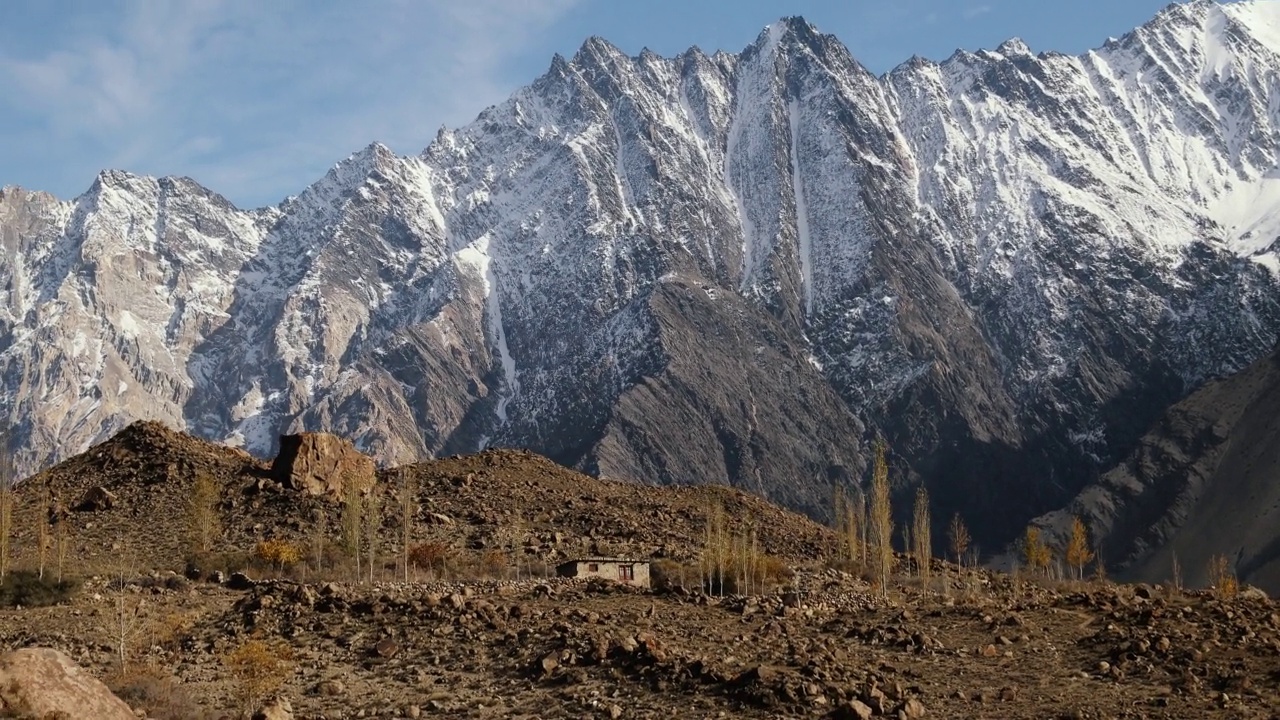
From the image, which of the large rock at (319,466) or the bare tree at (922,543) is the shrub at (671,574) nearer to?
the bare tree at (922,543)

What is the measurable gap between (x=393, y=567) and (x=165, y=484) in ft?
47.4

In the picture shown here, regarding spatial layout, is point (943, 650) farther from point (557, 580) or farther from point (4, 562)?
point (4, 562)

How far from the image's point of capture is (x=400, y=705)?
97.7ft

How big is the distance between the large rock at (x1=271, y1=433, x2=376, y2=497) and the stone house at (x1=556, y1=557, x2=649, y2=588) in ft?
47.8

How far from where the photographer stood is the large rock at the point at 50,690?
80.1 feet

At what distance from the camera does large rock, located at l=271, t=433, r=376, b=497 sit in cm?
6225

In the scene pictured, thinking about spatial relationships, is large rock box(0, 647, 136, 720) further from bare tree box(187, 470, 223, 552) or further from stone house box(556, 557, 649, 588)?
bare tree box(187, 470, 223, 552)

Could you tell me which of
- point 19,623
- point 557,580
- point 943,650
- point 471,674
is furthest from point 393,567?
point 943,650

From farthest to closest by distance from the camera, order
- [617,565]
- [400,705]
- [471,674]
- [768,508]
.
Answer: [768,508]
[617,565]
[471,674]
[400,705]

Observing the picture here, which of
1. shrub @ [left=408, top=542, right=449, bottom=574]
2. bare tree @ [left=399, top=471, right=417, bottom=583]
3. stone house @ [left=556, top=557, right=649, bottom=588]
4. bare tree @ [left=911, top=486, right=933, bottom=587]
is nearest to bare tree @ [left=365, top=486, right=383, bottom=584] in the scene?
bare tree @ [left=399, top=471, right=417, bottom=583]

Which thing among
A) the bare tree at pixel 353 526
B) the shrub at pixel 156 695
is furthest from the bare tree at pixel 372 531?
the shrub at pixel 156 695

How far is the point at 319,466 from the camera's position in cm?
6316

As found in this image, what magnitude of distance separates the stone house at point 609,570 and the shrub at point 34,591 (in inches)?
655

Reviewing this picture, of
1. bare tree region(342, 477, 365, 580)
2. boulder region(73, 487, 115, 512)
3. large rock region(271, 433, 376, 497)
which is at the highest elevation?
large rock region(271, 433, 376, 497)
